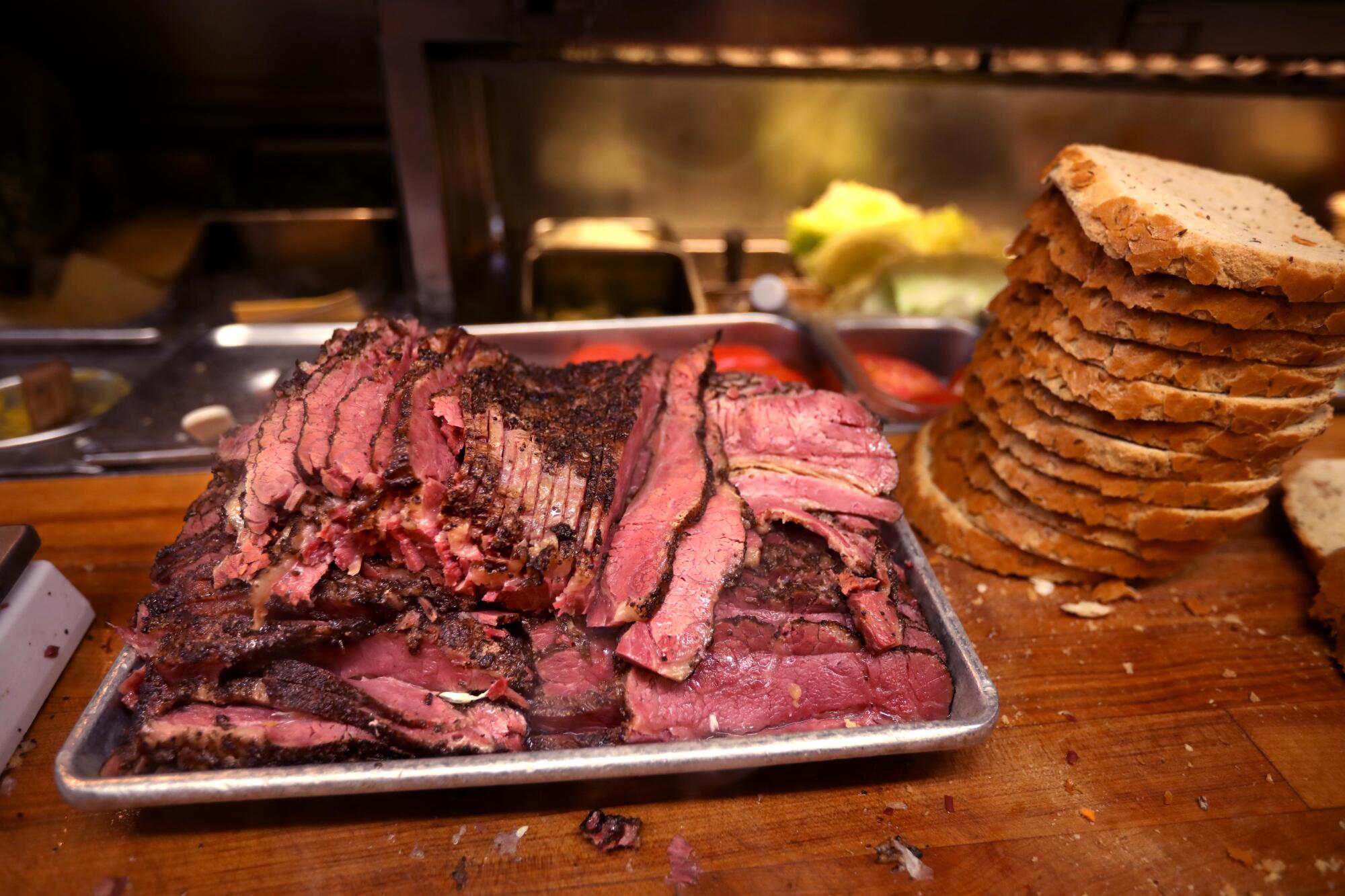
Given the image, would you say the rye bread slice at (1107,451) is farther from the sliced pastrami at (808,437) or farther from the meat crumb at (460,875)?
the meat crumb at (460,875)

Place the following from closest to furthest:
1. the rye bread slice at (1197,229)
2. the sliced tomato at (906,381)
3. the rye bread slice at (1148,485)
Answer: the rye bread slice at (1197,229) < the rye bread slice at (1148,485) < the sliced tomato at (906,381)

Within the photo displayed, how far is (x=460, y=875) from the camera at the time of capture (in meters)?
1.96

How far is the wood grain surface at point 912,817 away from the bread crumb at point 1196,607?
0.22 meters

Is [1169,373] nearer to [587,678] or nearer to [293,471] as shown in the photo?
[587,678]

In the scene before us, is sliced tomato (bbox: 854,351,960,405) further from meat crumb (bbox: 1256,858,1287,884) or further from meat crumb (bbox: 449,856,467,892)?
meat crumb (bbox: 449,856,467,892)

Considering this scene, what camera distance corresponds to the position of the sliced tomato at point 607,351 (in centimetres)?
389

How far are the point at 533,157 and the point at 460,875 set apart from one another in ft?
16.3

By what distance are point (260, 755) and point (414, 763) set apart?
1.40ft

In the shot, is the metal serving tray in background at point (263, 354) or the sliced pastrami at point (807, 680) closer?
the sliced pastrami at point (807, 680)

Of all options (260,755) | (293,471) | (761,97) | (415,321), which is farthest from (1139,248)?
(761,97)

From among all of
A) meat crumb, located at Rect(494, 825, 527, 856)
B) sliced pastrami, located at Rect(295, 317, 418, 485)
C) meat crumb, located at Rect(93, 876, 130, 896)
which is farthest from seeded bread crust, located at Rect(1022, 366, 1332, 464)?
meat crumb, located at Rect(93, 876, 130, 896)

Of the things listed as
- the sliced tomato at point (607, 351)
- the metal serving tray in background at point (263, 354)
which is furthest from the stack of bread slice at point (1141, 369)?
the sliced tomato at point (607, 351)

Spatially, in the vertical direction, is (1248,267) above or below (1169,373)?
above

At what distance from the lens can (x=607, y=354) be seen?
389cm
